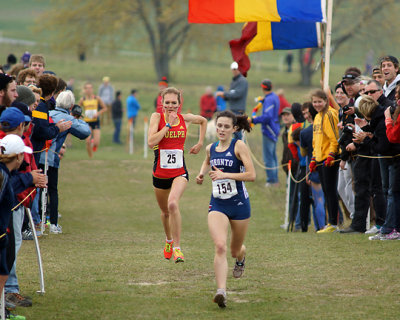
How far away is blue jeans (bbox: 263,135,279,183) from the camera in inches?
711

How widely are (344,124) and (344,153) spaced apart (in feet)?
1.52

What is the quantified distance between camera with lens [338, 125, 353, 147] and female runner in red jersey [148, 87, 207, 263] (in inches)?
114

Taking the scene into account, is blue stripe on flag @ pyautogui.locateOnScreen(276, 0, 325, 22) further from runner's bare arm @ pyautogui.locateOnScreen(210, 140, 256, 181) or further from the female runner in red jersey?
runner's bare arm @ pyautogui.locateOnScreen(210, 140, 256, 181)

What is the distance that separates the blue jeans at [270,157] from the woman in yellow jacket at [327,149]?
599 centimetres

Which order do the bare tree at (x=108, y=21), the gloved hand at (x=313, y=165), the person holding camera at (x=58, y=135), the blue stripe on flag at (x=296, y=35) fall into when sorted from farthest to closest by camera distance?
the bare tree at (x=108, y=21)
the blue stripe on flag at (x=296, y=35)
the gloved hand at (x=313, y=165)
the person holding camera at (x=58, y=135)

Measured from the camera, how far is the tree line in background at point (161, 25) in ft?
137

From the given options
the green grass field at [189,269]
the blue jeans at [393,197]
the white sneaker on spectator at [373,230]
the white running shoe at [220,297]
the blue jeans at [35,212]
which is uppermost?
the blue jeans at [393,197]

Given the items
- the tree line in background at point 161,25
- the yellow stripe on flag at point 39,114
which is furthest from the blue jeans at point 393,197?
the tree line in background at point 161,25

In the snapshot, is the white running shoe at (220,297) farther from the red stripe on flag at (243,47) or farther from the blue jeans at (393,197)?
the red stripe on flag at (243,47)

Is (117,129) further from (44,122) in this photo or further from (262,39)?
(44,122)

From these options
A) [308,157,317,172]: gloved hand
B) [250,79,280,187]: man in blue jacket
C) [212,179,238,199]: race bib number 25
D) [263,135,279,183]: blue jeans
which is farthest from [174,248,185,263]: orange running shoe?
[263,135,279,183]: blue jeans

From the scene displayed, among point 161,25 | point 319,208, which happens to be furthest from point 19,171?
point 161,25

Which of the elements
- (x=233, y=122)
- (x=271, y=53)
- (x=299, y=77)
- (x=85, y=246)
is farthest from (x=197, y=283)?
(x=271, y=53)

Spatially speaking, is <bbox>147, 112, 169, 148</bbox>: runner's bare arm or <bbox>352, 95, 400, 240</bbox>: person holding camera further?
<bbox>352, 95, 400, 240</bbox>: person holding camera
